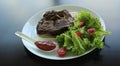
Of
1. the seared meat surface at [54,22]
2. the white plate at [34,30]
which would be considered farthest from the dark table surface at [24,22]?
the seared meat surface at [54,22]

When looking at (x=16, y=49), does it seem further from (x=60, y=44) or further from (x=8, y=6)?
(x=8, y=6)

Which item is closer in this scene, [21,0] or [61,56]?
[61,56]

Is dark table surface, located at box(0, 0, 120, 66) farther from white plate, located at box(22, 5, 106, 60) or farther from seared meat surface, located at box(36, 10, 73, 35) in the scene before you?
seared meat surface, located at box(36, 10, 73, 35)

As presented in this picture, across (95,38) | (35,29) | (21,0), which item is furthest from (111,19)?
(21,0)

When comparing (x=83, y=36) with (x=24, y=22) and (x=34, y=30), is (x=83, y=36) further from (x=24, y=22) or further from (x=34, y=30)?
(x=24, y=22)

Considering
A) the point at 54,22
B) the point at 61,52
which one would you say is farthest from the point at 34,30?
the point at 61,52

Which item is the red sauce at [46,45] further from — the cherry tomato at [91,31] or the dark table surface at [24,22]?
the cherry tomato at [91,31]

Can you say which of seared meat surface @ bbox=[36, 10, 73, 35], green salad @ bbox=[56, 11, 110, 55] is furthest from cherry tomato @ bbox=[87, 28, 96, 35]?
seared meat surface @ bbox=[36, 10, 73, 35]
